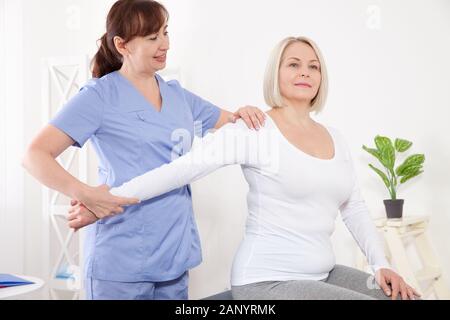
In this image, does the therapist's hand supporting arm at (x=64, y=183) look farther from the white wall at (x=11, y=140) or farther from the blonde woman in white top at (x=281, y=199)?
the white wall at (x=11, y=140)

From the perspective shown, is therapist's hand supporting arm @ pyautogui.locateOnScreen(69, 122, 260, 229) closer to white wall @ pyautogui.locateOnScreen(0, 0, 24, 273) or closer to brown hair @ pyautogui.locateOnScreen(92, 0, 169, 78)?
brown hair @ pyautogui.locateOnScreen(92, 0, 169, 78)

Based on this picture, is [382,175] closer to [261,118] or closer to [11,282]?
[261,118]

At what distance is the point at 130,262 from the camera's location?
1.25 metres

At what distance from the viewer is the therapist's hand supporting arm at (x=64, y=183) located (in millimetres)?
1133

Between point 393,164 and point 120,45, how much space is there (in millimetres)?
1193

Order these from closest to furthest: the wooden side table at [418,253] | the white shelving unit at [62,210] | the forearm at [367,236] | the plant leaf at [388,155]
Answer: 1. the forearm at [367,236]
2. the wooden side table at [418,253]
3. the plant leaf at [388,155]
4. the white shelving unit at [62,210]

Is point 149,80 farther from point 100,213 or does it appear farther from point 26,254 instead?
point 26,254

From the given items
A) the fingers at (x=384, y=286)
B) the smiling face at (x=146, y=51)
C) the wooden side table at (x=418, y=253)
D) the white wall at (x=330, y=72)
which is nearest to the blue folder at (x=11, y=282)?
the smiling face at (x=146, y=51)

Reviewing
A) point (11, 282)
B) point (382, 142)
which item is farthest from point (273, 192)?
point (382, 142)

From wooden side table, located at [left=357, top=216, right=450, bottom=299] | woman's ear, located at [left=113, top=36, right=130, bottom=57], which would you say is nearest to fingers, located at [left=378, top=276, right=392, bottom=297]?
woman's ear, located at [left=113, top=36, right=130, bottom=57]

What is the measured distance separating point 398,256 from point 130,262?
3.57ft

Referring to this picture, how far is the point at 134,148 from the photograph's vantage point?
4.07 feet

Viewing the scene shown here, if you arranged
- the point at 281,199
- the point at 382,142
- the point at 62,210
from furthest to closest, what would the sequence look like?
the point at 62,210 → the point at 382,142 → the point at 281,199

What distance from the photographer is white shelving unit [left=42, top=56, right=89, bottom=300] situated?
220 centimetres
